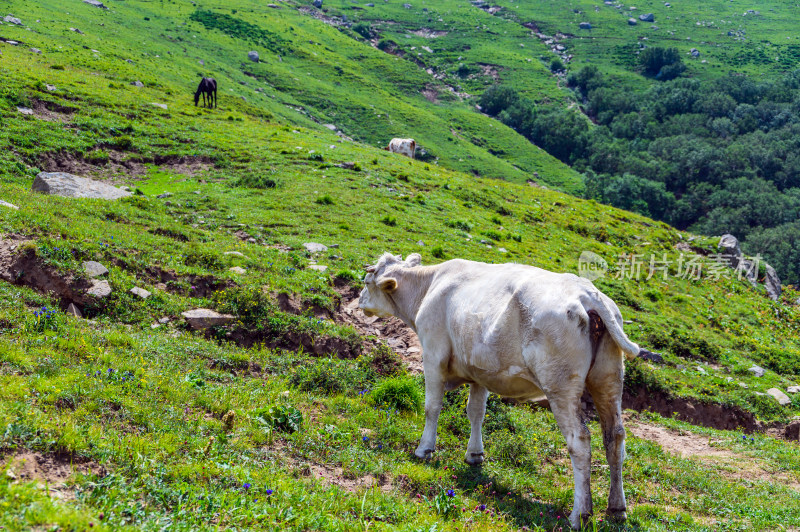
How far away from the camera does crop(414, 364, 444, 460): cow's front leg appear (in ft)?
28.6

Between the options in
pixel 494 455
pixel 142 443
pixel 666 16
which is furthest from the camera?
pixel 666 16

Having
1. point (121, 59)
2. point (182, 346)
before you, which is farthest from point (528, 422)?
point (121, 59)

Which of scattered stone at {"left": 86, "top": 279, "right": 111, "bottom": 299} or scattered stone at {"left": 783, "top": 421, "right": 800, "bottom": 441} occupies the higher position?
scattered stone at {"left": 86, "top": 279, "right": 111, "bottom": 299}

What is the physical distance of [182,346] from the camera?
10469mm

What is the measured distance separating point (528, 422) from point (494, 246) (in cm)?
1458

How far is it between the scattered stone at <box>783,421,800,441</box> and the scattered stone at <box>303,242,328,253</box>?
14.4 m

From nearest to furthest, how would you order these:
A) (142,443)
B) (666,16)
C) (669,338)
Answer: (142,443), (669,338), (666,16)

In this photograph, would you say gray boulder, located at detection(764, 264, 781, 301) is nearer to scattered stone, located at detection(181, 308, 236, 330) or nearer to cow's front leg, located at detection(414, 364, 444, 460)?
cow's front leg, located at detection(414, 364, 444, 460)

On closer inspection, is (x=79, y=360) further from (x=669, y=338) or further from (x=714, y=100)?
(x=714, y=100)

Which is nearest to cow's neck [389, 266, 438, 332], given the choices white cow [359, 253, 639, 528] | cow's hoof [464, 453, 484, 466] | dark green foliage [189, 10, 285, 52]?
white cow [359, 253, 639, 528]

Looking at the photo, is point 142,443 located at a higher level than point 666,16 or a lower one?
lower

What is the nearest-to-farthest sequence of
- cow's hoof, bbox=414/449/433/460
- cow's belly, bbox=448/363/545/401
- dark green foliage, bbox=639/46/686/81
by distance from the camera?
cow's belly, bbox=448/363/545/401
cow's hoof, bbox=414/449/433/460
dark green foliage, bbox=639/46/686/81

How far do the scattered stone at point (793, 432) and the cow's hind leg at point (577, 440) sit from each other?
10988 millimetres

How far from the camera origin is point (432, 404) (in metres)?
8.88
